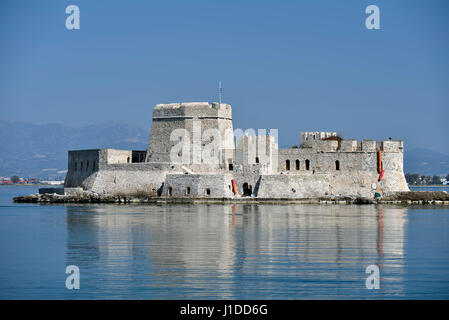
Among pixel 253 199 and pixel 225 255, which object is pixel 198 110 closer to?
pixel 253 199

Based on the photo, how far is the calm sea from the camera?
13102 mm

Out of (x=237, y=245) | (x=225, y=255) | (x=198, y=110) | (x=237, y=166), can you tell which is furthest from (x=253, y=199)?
(x=225, y=255)

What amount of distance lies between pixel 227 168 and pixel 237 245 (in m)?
19.6

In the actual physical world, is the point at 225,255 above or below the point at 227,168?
below

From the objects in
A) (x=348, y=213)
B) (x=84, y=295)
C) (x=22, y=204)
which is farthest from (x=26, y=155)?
(x=84, y=295)

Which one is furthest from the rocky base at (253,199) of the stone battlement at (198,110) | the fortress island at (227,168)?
the stone battlement at (198,110)

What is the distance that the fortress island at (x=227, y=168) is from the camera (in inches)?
1422

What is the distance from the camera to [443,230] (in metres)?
23.8

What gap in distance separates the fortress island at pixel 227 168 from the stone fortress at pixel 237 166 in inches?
1.9

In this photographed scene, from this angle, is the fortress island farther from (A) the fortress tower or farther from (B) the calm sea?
(B) the calm sea

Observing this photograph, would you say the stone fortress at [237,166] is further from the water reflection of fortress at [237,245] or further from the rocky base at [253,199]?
the water reflection of fortress at [237,245]

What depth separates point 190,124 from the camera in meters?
39.1

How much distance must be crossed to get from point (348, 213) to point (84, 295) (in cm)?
1876

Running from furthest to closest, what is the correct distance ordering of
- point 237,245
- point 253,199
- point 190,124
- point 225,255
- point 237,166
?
point 190,124 < point 237,166 < point 253,199 < point 237,245 < point 225,255
